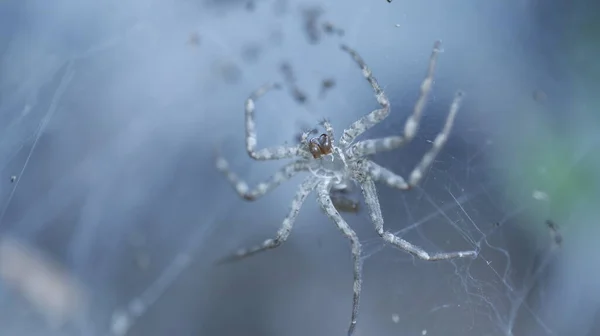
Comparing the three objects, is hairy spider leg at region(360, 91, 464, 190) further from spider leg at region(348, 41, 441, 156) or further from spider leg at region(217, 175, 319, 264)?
spider leg at region(217, 175, 319, 264)

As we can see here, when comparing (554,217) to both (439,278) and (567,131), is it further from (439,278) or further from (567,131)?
(439,278)

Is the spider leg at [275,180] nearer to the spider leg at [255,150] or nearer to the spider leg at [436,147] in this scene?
the spider leg at [255,150]

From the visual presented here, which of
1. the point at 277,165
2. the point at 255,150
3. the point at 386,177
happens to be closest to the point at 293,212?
the point at 255,150

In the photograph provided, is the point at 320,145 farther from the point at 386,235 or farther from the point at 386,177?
the point at 386,235

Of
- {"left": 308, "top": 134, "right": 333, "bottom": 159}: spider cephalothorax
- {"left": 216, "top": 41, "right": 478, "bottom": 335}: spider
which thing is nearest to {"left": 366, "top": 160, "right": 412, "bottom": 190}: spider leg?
{"left": 216, "top": 41, "right": 478, "bottom": 335}: spider

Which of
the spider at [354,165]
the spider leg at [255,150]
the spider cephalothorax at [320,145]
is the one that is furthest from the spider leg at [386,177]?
the spider leg at [255,150]

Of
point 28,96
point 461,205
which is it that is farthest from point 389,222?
point 28,96
